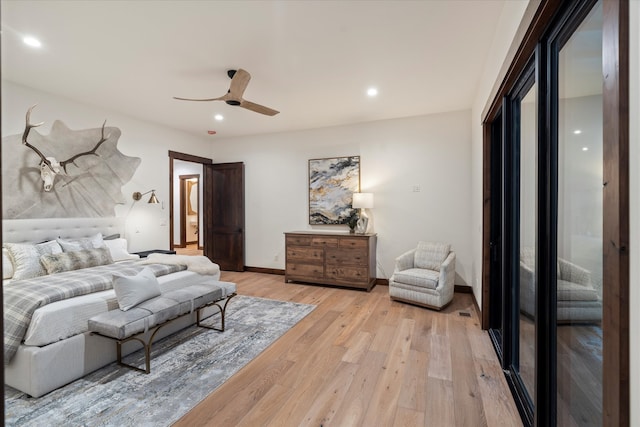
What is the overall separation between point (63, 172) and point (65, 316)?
239cm

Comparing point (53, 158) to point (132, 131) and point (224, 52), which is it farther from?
point (224, 52)

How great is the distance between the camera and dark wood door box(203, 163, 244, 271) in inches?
243

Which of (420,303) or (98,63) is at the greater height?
(98,63)

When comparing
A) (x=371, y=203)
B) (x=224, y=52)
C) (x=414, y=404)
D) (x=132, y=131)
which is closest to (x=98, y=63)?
(x=224, y=52)

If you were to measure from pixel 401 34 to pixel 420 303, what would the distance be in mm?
2967

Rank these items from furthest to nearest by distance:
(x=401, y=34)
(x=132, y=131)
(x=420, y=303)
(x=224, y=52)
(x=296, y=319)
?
(x=132, y=131), (x=420, y=303), (x=296, y=319), (x=224, y=52), (x=401, y=34)

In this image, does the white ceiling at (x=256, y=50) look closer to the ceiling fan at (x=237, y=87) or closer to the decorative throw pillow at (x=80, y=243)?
the ceiling fan at (x=237, y=87)

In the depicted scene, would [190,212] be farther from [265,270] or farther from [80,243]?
[80,243]

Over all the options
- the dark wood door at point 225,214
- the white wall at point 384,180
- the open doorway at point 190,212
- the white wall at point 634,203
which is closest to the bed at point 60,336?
the white wall at point 384,180

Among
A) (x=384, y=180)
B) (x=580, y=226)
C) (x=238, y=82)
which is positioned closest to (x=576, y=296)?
(x=580, y=226)

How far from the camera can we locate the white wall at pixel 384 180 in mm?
4676

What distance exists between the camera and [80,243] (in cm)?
369

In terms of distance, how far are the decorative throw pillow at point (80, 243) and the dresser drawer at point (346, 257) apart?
9.94ft

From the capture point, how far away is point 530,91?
1991 millimetres
